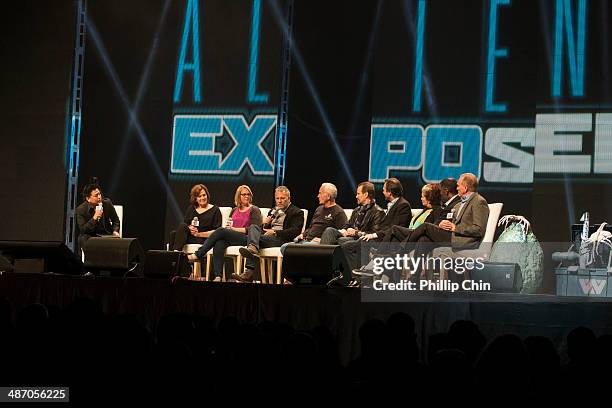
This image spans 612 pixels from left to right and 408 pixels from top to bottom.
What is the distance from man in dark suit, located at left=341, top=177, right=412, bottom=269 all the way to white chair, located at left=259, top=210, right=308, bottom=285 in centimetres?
96

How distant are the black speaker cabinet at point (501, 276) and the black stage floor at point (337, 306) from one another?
51 cm

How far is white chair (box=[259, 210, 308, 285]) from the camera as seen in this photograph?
869 cm

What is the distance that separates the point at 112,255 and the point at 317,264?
1.99 meters

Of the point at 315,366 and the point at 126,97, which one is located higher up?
the point at 126,97

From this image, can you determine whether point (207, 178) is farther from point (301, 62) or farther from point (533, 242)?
point (533, 242)

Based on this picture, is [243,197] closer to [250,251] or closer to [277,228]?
[277,228]

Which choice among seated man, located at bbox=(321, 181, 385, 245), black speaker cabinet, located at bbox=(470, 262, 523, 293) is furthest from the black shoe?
black speaker cabinet, located at bbox=(470, 262, 523, 293)

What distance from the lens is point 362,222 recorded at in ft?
27.3

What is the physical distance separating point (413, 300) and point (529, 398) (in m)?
3.68

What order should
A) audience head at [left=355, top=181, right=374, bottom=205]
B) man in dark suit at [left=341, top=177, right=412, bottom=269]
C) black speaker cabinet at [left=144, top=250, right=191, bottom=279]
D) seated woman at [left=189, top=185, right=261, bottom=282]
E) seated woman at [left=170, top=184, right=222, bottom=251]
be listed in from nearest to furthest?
black speaker cabinet at [left=144, top=250, right=191, bottom=279], man in dark suit at [left=341, top=177, right=412, bottom=269], audience head at [left=355, top=181, right=374, bottom=205], seated woman at [left=189, top=185, right=261, bottom=282], seated woman at [left=170, top=184, right=222, bottom=251]

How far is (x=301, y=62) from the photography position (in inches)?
391

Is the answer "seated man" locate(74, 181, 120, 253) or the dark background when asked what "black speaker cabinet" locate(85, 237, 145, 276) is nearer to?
"seated man" locate(74, 181, 120, 253)

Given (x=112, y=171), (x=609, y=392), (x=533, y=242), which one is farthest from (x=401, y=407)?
(x=112, y=171)

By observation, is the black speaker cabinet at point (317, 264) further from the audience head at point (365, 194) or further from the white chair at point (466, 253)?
the audience head at point (365, 194)
